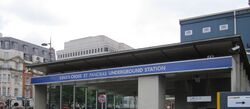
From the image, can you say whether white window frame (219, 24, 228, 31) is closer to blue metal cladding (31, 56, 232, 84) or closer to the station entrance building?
the station entrance building

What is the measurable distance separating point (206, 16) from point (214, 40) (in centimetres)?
2795

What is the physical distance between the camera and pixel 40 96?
30172 millimetres

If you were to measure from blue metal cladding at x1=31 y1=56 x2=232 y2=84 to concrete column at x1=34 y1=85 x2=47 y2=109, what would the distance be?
94.2 inches

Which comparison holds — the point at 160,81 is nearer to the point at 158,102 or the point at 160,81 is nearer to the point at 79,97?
the point at 158,102

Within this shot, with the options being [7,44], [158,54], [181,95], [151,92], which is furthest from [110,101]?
[7,44]

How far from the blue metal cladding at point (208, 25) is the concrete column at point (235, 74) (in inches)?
1003

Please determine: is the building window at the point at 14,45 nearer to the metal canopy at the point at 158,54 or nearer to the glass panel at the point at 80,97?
the glass panel at the point at 80,97

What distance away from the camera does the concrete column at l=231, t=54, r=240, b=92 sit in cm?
1858

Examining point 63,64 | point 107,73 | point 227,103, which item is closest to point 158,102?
point 107,73

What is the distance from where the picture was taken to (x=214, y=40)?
64.5ft

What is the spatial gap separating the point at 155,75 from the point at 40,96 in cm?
1162

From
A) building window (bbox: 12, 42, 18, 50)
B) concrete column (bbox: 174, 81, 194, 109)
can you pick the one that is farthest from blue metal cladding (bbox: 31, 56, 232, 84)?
building window (bbox: 12, 42, 18, 50)

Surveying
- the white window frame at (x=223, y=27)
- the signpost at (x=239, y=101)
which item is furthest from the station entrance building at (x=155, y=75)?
the white window frame at (x=223, y=27)

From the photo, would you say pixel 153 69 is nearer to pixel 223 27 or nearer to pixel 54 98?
pixel 54 98
